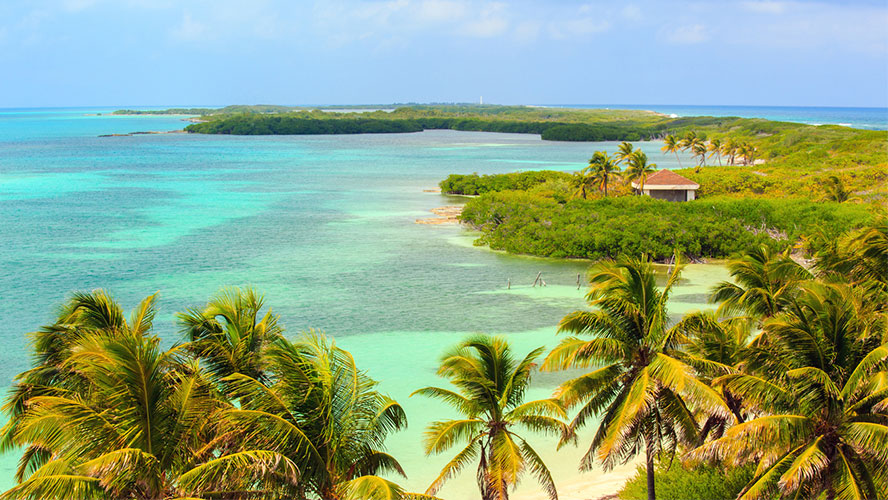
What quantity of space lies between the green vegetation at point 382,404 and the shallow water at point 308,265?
18.6ft

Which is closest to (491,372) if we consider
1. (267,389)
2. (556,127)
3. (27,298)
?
(267,389)

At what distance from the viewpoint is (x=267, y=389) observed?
11.1 m

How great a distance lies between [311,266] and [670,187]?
84.1ft

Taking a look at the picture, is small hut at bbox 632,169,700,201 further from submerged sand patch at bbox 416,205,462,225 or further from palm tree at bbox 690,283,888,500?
palm tree at bbox 690,283,888,500

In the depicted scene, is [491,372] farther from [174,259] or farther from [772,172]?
[772,172]

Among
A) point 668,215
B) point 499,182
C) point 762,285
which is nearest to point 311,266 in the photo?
point 668,215

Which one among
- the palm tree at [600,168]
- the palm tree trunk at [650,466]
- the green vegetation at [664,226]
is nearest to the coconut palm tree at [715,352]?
the palm tree trunk at [650,466]

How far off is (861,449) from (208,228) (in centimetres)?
4880

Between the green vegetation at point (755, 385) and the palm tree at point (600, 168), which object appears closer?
the green vegetation at point (755, 385)

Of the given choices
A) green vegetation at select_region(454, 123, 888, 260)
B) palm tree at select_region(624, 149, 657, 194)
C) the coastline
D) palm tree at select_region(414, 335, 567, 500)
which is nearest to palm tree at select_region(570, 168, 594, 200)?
green vegetation at select_region(454, 123, 888, 260)

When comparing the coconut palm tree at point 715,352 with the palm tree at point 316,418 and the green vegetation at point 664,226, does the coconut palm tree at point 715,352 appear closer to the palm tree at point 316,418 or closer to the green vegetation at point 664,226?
A: the palm tree at point 316,418

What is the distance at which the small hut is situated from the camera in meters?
52.6

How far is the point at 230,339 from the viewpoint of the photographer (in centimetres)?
1370

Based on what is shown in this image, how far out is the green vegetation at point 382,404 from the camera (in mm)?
10203
